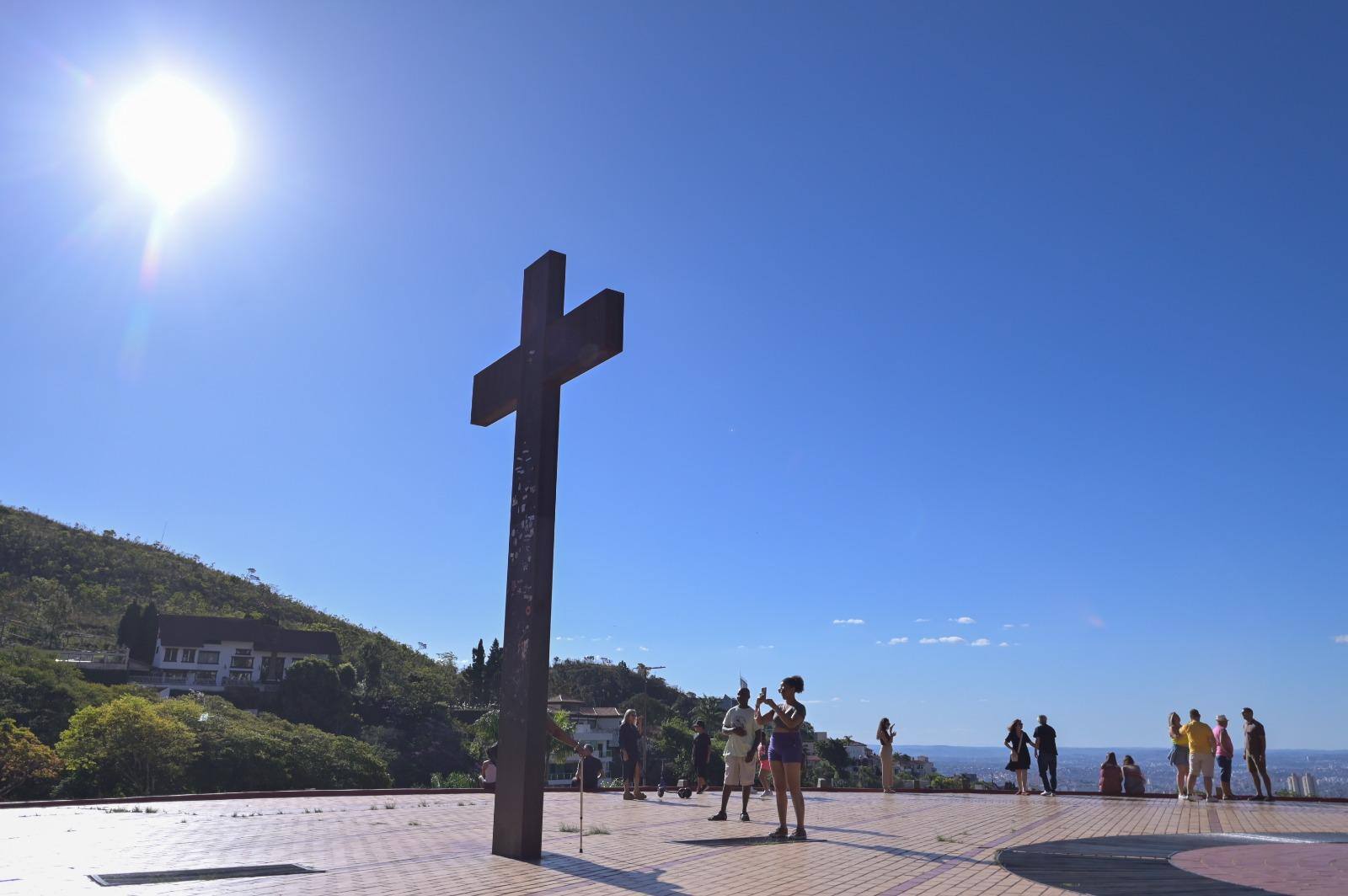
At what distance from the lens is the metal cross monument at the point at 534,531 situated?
6965 mm

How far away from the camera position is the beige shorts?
10.3m

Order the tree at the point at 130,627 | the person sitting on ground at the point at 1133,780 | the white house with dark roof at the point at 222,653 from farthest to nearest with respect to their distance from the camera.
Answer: the white house with dark roof at the point at 222,653 → the tree at the point at 130,627 → the person sitting on ground at the point at 1133,780

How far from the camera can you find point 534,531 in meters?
7.31

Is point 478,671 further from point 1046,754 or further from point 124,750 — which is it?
point 1046,754

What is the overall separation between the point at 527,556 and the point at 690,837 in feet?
10.7

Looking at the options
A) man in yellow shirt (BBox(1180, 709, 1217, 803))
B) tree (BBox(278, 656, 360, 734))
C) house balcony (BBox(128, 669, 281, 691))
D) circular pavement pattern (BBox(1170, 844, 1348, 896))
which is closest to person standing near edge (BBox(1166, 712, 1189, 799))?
man in yellow shirt (BBox(1180, 709, 1217, 803))

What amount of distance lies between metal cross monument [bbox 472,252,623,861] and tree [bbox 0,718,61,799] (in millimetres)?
33621

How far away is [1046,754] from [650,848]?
10072 millimetres

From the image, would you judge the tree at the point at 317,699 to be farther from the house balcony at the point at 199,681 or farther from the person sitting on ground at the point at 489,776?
the person sitting on ground at the point at 489,776

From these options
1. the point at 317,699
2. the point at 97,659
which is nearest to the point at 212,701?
the point at 317,699

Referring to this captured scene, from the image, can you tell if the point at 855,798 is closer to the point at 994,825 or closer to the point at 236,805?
the point at 994,825

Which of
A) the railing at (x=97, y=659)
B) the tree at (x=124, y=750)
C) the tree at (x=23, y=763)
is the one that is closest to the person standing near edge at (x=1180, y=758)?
the tree at (x=23, y=763)

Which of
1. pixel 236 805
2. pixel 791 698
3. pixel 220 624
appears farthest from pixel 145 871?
pixel 220 624

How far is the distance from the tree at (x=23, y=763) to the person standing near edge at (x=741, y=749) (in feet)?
106
